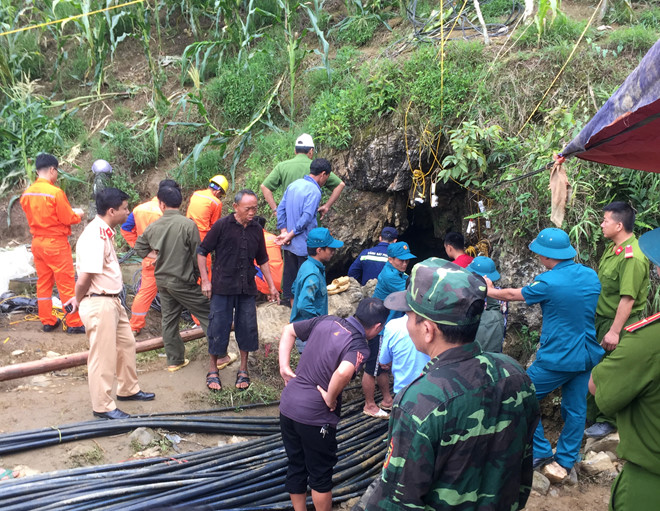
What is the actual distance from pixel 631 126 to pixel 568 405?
258 cm

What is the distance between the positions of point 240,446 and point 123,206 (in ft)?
7.31

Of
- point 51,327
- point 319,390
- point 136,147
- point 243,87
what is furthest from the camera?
point 136,147

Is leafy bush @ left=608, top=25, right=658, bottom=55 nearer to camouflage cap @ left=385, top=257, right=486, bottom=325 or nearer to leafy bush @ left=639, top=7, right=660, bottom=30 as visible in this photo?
leafy bush @ left=639, top=7, right=660, bottom=30

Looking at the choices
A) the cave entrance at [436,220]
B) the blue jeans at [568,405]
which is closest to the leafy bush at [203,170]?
the cave entrance at [436,220]

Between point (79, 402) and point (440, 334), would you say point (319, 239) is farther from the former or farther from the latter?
point (440, 334)

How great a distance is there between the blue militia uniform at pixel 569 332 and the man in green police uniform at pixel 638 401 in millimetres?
1680

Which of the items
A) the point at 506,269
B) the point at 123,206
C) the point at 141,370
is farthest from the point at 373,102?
the point at 141,370

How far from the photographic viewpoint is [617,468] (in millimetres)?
4602

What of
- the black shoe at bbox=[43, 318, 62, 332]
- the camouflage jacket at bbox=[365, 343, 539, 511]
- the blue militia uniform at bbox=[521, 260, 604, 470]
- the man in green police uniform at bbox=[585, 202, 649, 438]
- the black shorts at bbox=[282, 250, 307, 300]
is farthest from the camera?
the black shoe at bbox=[43, 318, 62, 332]

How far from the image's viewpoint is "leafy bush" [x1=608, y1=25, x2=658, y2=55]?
22.5 feet

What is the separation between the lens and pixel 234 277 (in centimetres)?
536

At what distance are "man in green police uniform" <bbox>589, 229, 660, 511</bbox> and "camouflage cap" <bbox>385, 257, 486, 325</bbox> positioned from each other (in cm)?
87

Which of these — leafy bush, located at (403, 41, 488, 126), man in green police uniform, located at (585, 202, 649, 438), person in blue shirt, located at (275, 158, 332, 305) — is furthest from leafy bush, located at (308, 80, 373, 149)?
man in green police uniform, located at (585, 202, 649, 438)

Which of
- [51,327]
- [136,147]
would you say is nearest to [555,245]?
[51,327]
